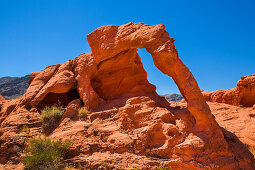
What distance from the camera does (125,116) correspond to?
22.2 feet

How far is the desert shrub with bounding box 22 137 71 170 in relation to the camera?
18.1ft

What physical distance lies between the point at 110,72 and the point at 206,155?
5.51 metres

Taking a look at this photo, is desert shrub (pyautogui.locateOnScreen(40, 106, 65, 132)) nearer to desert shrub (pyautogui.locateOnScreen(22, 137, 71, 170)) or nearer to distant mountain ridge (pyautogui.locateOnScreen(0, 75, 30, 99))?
desert shrub (pyautogui.locateOnScreen(22, 137, 71, 170))

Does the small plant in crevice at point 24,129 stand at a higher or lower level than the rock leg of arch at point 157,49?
lower

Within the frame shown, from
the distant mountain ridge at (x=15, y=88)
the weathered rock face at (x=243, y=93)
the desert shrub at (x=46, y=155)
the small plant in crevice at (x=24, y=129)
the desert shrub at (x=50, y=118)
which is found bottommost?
the desert shrub at (x=46, y=155)

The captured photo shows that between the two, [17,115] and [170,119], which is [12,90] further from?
[170,119]

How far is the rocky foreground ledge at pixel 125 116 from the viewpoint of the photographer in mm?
5621

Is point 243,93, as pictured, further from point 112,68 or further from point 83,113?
point 83,113

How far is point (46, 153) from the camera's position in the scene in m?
5.75

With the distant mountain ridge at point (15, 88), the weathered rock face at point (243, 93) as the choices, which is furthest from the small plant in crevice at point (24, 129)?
the distant mountain ridge at point (15, 88)

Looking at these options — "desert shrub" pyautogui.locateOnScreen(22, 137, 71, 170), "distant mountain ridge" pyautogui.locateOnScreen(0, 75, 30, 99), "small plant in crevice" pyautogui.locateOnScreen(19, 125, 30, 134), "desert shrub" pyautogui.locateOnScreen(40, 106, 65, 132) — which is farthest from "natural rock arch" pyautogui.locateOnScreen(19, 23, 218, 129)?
"distant mountain ridge" pyautogui.locateOnScreen(0, 75, 30, 99)

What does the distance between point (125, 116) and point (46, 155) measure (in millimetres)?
2754

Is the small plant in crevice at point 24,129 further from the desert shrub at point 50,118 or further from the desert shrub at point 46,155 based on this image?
the desert shrub at point 46,155

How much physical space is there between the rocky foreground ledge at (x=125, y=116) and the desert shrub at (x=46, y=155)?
12.5 inches
